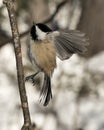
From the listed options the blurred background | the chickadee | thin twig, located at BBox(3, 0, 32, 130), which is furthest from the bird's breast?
the blurred background

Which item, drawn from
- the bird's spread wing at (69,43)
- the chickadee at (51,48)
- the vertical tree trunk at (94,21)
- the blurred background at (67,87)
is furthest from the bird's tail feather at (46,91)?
the vertical tree trunk at (94,21)

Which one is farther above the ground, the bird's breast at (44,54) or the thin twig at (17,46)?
the thin twig at (17,46)

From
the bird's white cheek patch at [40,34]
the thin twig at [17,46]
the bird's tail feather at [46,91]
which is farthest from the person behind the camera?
the bird's tail feather at [46,91]

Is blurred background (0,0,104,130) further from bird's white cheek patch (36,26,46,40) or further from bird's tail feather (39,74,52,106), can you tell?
bird's white cheek patch (36,26,46,40)

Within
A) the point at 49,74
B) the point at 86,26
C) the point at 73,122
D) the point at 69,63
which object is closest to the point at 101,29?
the point at 86,26

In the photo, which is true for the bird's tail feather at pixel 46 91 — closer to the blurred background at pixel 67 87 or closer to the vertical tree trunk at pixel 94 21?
the blurred background at pixel 67 87

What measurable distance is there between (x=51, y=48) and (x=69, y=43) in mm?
53

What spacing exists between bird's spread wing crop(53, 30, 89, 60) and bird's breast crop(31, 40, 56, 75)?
0.07ft

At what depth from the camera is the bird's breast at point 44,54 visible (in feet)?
4.34

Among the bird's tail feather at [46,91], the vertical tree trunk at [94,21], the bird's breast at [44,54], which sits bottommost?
the vertical tree trunk at [94,21]

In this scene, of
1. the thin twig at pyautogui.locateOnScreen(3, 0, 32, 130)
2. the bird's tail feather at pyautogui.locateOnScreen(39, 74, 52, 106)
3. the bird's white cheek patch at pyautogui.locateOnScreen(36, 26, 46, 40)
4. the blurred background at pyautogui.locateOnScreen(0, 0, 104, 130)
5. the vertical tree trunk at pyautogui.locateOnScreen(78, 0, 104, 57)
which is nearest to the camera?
the thin twig at pyautogui.locateOnScreen(3, 0, 32, 130)

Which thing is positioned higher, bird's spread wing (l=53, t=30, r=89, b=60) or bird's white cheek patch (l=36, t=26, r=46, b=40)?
bird's white cheek patch (l=36, t=26, r=46, b=40)

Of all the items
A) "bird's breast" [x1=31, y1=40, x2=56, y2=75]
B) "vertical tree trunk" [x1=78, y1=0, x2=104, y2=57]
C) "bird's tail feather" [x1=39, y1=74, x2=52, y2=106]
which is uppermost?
"bird's breast" [x1=31, y1=40, x2=56, y2=75]

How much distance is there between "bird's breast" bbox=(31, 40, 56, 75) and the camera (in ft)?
4.34
